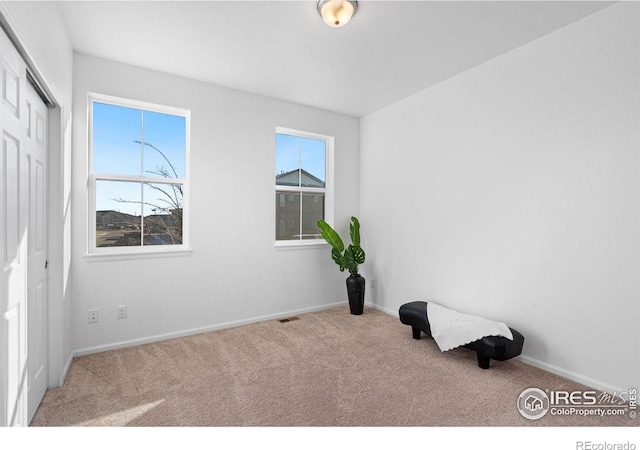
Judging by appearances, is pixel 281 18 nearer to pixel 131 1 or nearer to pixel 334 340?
pixel 131 1

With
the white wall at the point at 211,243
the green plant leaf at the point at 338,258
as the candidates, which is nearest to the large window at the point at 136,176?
the white wall at the point at 211,243

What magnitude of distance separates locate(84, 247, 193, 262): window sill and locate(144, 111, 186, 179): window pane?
769 mm

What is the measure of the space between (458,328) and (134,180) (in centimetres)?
328

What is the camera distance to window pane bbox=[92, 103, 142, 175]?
295 centimetres

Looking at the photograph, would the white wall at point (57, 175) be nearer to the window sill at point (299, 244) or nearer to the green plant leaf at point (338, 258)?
the window sill at point (299, 244)

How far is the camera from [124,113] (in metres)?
3.06

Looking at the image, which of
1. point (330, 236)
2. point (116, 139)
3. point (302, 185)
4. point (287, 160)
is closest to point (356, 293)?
point (330, 236)

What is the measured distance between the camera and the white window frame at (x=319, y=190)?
395 centimetres

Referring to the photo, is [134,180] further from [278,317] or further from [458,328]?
[458,328]

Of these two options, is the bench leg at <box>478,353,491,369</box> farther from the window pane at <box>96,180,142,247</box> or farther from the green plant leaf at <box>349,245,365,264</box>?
the window pane at <box>96,180,142,247</box>

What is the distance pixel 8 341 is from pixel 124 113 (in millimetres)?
2317

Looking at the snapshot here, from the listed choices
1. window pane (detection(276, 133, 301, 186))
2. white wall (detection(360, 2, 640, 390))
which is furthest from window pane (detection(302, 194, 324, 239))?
white wall (detection(360, 2, 640, 390))

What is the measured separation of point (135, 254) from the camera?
9.88ft
